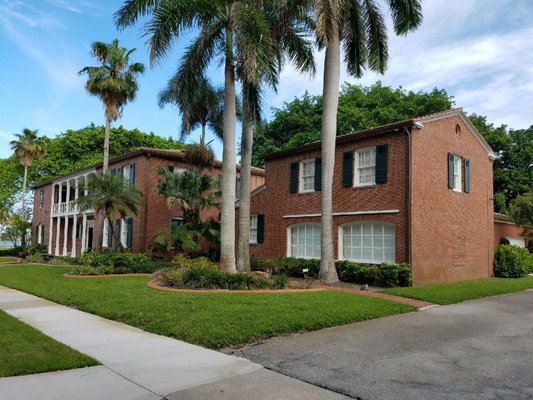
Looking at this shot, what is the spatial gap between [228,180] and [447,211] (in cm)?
874

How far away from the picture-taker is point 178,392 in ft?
16.2

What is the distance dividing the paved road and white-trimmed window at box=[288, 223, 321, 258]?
9.19 metres

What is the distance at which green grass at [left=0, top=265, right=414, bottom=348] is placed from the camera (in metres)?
7.77

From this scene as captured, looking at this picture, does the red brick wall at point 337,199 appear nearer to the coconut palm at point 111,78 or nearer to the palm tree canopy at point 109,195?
the palm tree canopy at point 109,195

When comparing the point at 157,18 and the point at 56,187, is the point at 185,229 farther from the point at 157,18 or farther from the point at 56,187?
the point at 56,187

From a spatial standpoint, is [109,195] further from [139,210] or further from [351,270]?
[351,270]

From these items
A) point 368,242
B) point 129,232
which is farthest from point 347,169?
point 129,232

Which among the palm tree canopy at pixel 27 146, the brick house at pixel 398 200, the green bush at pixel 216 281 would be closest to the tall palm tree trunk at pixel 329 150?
the brick house at pixel 398 200

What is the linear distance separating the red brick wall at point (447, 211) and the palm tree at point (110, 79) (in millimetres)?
15689

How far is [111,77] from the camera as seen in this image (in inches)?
917

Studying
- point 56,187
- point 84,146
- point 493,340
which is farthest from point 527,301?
point 84,146

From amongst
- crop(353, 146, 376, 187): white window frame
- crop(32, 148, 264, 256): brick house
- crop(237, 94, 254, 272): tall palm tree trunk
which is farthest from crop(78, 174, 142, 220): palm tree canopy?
crop(353, 146, 376, 187): white window frame

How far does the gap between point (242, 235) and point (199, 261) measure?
1983mm

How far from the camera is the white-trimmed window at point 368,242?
16.0m
